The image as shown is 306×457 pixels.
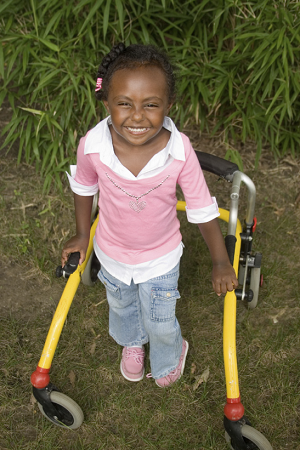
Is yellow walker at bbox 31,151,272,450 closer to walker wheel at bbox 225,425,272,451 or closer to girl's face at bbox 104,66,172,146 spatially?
walker wheel at bbox 225,425,272,451

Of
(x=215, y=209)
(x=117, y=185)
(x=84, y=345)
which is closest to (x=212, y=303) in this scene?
(x=84, y=345)

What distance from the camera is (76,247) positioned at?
2.30 meters

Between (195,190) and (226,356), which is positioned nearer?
(195,190)

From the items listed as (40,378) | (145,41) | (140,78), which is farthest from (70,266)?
(145,41)

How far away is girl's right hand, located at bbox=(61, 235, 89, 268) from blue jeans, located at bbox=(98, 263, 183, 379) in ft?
0.46

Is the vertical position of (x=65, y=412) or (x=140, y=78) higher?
(x=140, y=78)

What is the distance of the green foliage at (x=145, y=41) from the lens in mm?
3197

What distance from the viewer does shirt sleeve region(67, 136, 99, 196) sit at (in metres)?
2.12

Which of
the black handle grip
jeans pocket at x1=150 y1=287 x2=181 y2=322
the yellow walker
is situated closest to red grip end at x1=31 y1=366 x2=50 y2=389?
the yellow walker

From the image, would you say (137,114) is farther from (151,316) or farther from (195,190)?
(151,316)

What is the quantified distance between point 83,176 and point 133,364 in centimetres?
101

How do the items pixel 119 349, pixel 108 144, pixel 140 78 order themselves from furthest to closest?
1. pixel 119 349
2. pixel 108 144
3. pixel 140 78

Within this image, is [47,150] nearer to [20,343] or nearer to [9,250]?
[9,250]

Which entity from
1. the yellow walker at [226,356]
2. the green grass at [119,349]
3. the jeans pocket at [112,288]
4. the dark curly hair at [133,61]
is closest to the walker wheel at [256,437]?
the yellow walker at [226,356]
